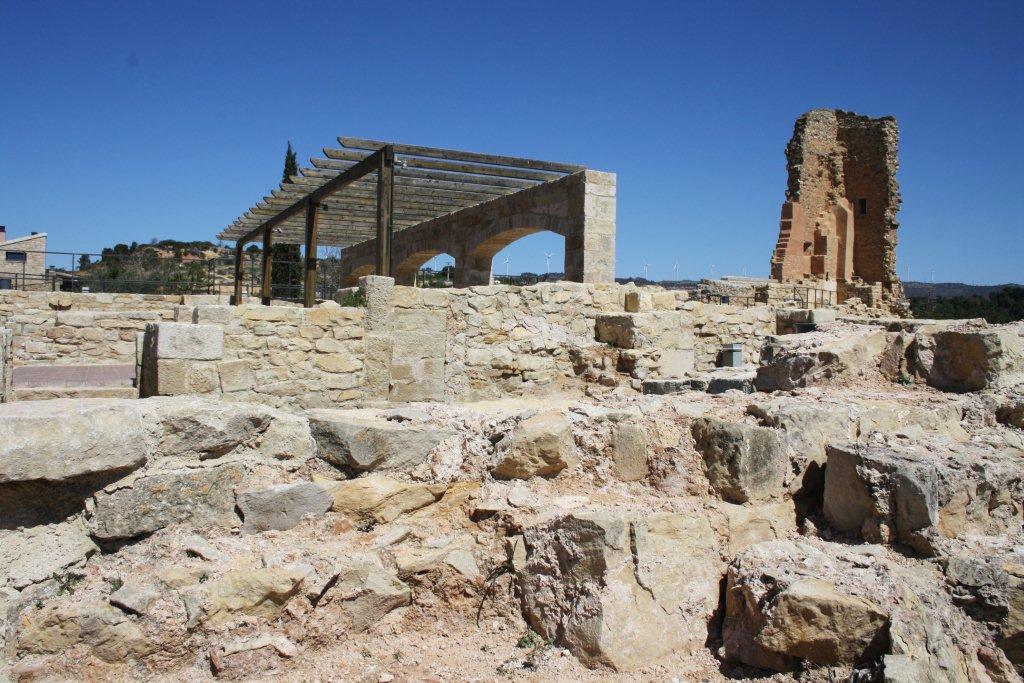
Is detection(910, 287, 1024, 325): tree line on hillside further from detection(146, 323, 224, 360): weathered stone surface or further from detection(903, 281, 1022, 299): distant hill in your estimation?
detection(146, 323, 224, 360): weathered stone surface

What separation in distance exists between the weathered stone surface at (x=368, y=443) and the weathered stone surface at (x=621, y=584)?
969 millimetres

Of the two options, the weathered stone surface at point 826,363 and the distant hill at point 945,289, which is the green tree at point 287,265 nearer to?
the weathered stone surface at point 826,363

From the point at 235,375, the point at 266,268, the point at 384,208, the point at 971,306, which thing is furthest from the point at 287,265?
the point at 971,306

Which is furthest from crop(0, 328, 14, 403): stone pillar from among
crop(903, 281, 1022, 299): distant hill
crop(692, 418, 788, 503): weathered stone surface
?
crop(903, 281, 1022, 299): distant hill

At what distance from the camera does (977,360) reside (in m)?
4.37

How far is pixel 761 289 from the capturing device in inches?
853

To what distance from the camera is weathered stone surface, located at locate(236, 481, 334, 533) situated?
3.47 meters

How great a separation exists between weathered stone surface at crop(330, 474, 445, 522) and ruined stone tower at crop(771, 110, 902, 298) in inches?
953

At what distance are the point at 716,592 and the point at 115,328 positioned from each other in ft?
39.0

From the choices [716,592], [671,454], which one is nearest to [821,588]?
[716,592]

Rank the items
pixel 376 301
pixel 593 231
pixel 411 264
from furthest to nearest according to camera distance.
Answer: pixel 411 264, pixel 593 231, pixel 376 301

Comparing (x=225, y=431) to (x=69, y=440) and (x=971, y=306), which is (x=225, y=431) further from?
(x=971, y=306)

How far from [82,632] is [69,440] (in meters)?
0.83

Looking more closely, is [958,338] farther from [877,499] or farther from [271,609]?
[271,609]
